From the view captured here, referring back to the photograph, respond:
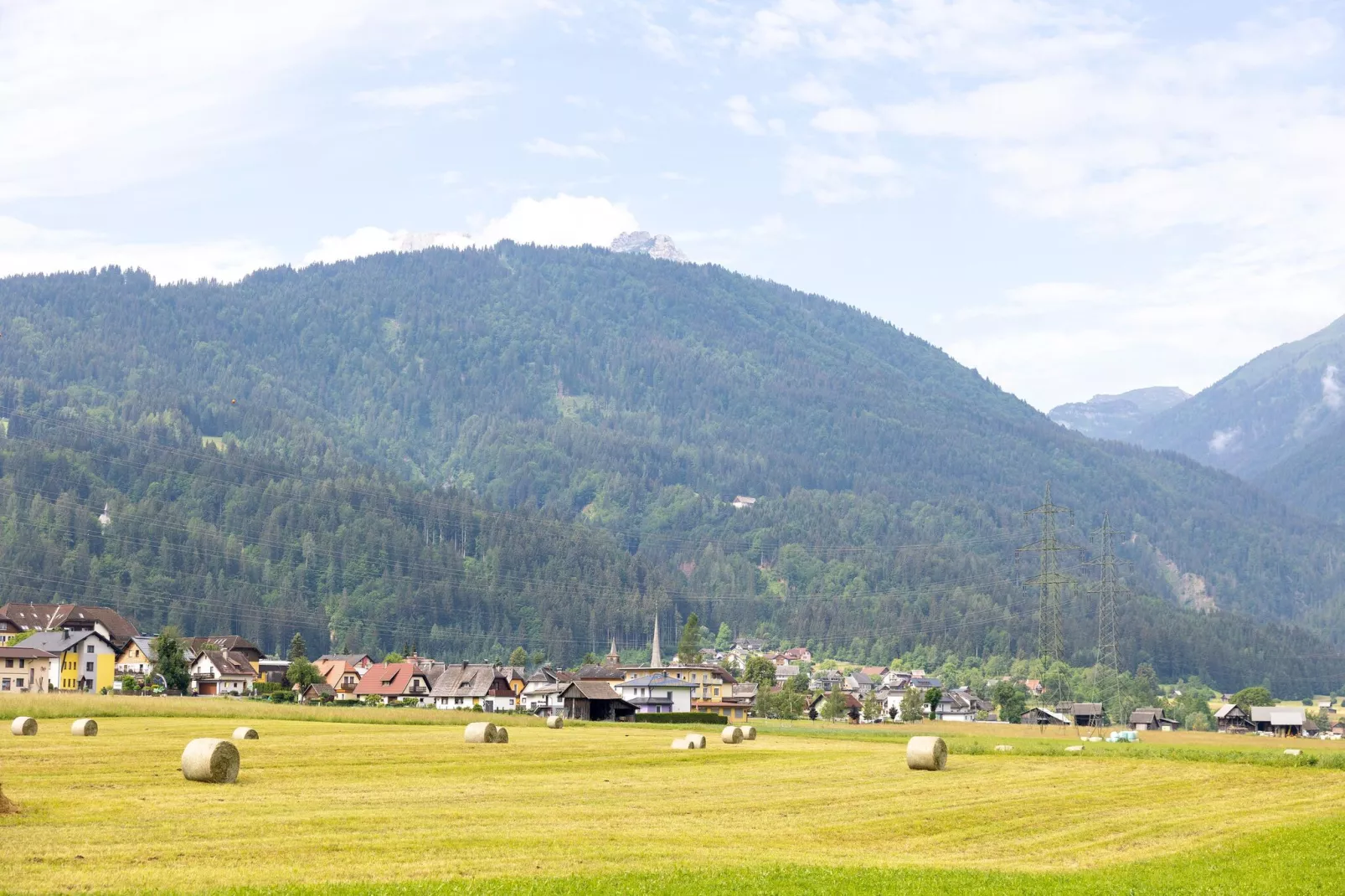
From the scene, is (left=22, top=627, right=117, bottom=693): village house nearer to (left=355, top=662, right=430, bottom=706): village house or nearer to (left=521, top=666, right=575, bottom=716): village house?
(left=355, top=662, right=430, bottom=706): village house

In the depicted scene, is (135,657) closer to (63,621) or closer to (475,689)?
(63,621)

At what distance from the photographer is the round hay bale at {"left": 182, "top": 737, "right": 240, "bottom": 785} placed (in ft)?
156

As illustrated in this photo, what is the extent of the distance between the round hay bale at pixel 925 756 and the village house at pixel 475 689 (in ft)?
390

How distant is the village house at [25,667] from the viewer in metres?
153

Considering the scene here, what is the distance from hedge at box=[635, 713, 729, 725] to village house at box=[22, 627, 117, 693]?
210 feet

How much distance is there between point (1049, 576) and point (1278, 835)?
104 meters

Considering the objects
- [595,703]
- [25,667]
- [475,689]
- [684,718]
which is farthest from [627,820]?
[475,689]

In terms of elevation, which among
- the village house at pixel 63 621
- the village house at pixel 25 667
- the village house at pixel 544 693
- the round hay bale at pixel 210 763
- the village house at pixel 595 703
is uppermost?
the village house at pixel 63 621

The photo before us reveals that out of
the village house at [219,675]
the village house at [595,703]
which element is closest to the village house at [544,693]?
the village house at [595,703]

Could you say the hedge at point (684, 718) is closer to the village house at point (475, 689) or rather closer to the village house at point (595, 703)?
the village house at point (595, 703)

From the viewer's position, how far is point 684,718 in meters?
133

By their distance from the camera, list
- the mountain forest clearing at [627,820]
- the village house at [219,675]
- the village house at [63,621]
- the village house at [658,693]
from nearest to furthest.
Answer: the mountain forest clearing at [627,820]
the village house at [658,693]
the village house at [63,621]
the village house at [219,675]

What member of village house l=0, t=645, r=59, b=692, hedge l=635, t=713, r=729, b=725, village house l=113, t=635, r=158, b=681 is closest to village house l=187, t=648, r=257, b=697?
village house l=113, t=635, r=158, b=681

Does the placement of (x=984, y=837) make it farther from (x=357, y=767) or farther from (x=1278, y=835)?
(x=357, y=767)
